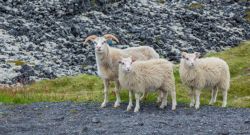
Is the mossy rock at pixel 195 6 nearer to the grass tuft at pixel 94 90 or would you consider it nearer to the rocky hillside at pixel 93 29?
the rocky hillside at pixel 93 29

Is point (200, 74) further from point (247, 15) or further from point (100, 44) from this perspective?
point (247, 15)

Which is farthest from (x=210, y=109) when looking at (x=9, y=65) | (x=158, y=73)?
(x=9, y=65)

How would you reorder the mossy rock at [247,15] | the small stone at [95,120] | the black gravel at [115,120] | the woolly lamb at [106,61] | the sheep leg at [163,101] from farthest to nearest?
the mossy rock at [247,15] → the woolly lamb at [106,61] → the sheep leg at [163,101] → the small stone at [95,120] → the black gravel at [115,120]

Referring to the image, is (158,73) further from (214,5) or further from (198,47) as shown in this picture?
(214,5)

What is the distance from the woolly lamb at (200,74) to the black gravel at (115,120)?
1.23 metres

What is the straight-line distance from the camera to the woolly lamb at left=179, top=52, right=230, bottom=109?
28.7 metres

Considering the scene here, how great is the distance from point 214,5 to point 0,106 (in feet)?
179

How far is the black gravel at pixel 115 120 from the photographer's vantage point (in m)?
Result: 22.0

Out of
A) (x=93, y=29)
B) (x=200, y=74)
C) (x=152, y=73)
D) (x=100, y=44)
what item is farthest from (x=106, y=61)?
(x=93, y=29)

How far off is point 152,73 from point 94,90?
47.9 feet

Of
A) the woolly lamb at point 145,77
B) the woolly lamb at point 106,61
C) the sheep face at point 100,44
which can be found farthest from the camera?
the woolly lamb at point 106,61

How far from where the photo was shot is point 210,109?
27672 millimetres

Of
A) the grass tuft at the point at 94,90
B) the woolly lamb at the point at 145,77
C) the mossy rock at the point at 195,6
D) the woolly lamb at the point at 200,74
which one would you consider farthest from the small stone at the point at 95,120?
the mossy rock at the point at 195,6

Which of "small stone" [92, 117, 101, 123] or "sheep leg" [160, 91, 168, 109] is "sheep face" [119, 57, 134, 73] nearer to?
"sheep leg" [160, 91, 168, 109]
